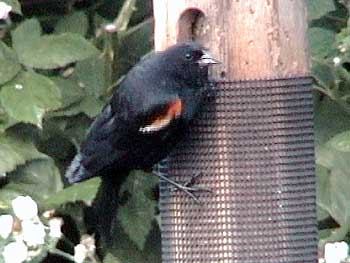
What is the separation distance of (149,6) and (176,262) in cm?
104

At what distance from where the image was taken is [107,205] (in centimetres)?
435

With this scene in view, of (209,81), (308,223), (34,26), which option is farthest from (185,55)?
(34,26)

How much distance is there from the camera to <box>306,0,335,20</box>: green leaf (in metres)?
4.34

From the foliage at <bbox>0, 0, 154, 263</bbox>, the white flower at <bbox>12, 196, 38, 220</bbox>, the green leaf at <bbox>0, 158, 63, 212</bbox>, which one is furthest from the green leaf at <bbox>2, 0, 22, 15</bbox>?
the white flower at <bbox>12, 196, 38, 220</bbox>

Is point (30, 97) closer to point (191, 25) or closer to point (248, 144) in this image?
point (191, 25)

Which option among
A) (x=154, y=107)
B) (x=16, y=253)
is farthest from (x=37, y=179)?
(x=154, y=107)

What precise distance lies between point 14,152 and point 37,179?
0.46 feet

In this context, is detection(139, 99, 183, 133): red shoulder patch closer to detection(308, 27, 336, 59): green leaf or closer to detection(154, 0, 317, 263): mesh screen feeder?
detection(154, 0, 317, 263): mesh screen feeder

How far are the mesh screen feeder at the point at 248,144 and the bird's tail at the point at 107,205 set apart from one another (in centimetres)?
28

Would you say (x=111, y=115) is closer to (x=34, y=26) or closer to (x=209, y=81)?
(x=209, y=81)

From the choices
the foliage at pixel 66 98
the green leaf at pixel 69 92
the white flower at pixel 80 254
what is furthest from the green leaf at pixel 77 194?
the green leaf at pixel 69 92

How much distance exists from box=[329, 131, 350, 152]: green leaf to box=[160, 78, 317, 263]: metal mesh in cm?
34

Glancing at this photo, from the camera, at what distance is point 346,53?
13.8 feet

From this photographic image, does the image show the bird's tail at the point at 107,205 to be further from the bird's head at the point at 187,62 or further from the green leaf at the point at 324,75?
the green leaf at the point at 324,75
